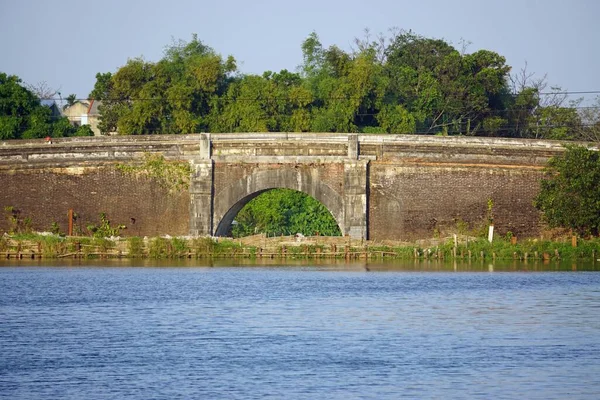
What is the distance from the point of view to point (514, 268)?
1672 inches

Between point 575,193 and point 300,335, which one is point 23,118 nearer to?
point 575,193

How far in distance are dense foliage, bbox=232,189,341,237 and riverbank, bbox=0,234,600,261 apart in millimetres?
11908

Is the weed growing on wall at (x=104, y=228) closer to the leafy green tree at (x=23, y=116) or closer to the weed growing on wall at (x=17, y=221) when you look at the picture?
the weed growing on wall at (x=17, y=221)

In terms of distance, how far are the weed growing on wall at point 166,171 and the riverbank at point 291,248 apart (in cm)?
264

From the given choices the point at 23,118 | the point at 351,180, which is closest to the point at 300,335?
the point at 351,180

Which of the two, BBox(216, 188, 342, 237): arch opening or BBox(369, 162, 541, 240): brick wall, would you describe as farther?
BBox(216, 188, 342, 237): arch opening

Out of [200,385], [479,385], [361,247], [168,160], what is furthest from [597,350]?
[168,160]

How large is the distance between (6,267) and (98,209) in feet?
22.4

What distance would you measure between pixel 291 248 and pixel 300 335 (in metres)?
21.0

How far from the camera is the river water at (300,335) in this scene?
20.2 meters

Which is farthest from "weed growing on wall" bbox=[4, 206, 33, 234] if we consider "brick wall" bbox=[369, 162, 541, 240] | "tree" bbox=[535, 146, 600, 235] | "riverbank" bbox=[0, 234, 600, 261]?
"tree" bbox=[535, 146, 600, 235]

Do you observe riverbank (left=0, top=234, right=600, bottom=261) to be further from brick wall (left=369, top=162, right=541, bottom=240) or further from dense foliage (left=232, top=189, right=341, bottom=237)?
dense foliage (left=232, top=189, right=341, bottom=237)

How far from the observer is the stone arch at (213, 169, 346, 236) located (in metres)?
47.1

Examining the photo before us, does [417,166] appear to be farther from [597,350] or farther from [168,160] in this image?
[597,350]
